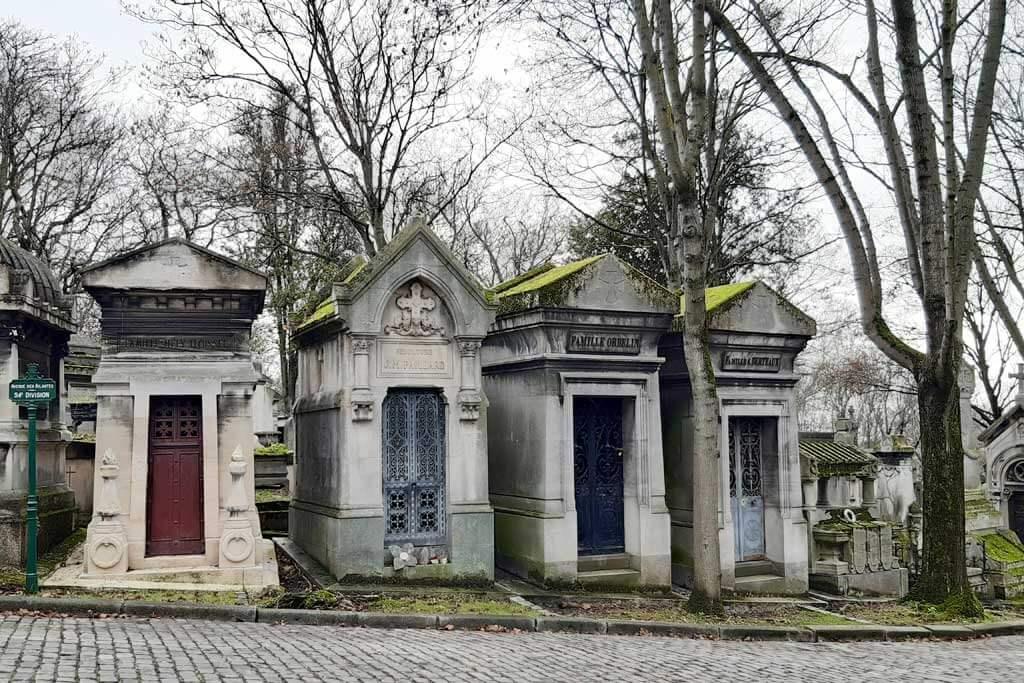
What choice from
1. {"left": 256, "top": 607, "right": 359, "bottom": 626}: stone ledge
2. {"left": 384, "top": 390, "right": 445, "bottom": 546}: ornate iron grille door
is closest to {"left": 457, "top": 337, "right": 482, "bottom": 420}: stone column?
{"left": 384, "top": 390, "right": 445, "bottom": 546}: ornate iron grille door

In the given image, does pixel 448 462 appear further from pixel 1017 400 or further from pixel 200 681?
pixel 1017 400

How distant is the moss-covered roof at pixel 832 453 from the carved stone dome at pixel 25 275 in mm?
11347

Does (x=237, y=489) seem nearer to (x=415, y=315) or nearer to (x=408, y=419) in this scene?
(x=408, y=419)

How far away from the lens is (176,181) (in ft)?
81.4

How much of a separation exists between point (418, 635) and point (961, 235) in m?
8.64

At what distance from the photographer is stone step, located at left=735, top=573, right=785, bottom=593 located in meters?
13.2

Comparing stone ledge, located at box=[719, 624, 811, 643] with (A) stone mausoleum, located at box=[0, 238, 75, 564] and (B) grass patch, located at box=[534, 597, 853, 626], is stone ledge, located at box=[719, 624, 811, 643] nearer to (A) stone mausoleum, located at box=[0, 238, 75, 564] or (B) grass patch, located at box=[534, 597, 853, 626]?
(B) grass patch, located at box=[534, 597, 853, 626]

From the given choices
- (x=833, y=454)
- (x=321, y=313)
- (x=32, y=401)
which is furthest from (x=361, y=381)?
(x=833, y=454)

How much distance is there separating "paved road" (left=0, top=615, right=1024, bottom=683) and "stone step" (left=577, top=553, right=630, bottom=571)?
265 cm

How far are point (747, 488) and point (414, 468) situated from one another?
527cm

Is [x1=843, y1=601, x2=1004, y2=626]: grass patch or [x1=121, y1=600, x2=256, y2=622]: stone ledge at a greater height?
[x1=121, y1=600, x2=256, y2=622]: stone ledge

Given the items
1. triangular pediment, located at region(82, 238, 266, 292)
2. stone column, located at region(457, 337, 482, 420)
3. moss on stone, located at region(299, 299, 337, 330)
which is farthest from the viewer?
moss on stone, located at region(299, 299, 337, 330)

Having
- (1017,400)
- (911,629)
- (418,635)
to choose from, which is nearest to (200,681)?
(418,635)

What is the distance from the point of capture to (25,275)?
1101 centimetres
